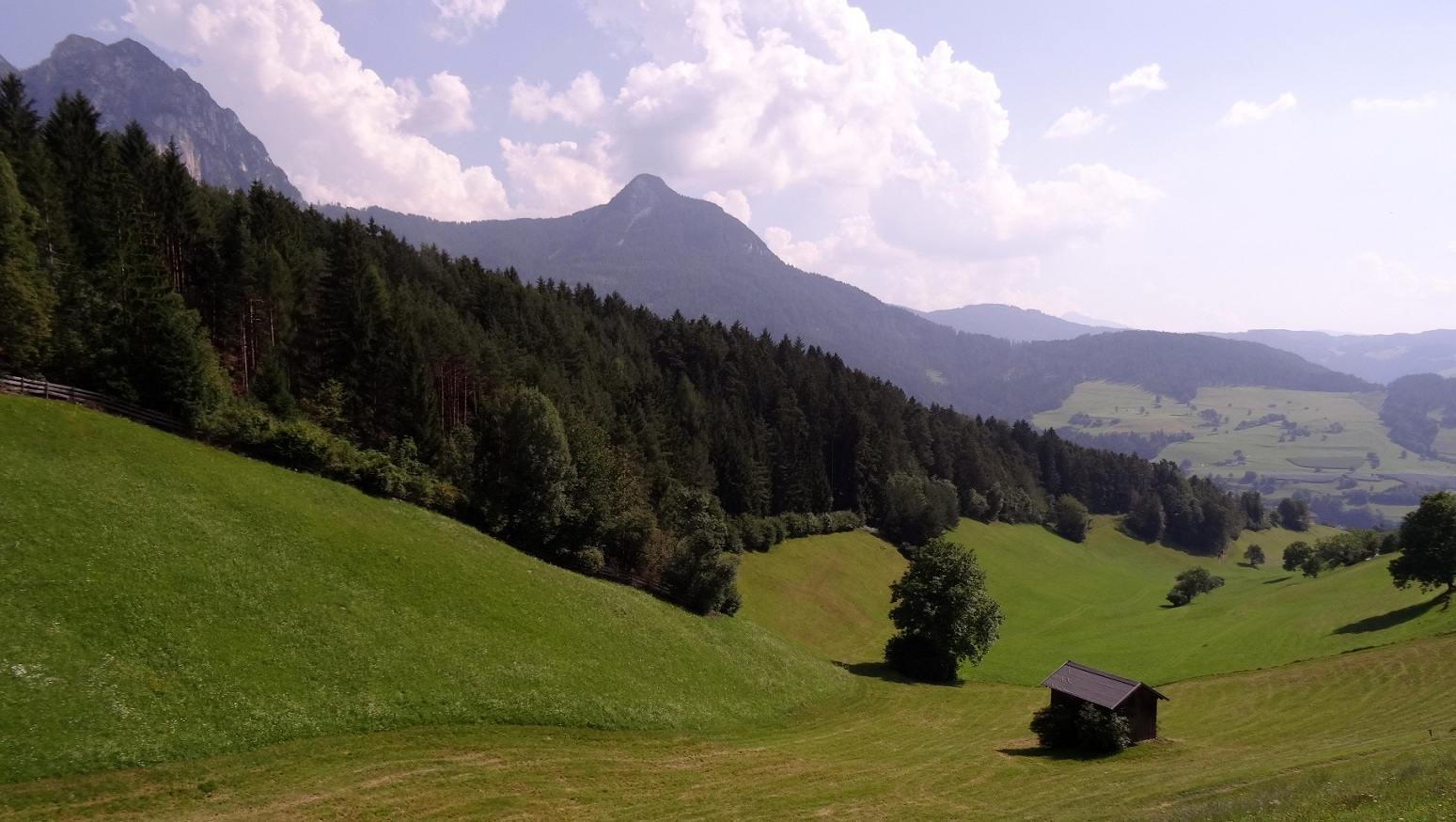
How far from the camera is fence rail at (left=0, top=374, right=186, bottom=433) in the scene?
41.0m

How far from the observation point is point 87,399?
145 feet

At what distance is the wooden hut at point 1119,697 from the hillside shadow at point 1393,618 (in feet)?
152

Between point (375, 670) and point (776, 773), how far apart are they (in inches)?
757

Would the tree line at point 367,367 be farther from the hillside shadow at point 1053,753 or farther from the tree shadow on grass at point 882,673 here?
the hillside shadow at point 1053,753

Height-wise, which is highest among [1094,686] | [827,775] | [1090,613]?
[1094,686]

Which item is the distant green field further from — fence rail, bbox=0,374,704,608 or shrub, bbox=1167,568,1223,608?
shrub, bbox=1167,568,1223,608

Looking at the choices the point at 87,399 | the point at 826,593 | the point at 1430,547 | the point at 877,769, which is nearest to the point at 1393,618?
the point at 1430,547

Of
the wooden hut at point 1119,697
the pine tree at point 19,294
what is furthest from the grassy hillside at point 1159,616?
the pine tree at point 19,294

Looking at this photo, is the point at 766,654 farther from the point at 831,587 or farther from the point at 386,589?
the point at 831,587

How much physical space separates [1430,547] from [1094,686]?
62912mm

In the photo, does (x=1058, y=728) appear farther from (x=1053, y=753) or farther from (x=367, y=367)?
(x=367, y=367)

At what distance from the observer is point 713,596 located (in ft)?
198

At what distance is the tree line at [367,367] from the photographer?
4791 centimetres

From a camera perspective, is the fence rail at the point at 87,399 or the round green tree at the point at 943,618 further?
the round green tree at the point at 943,618
